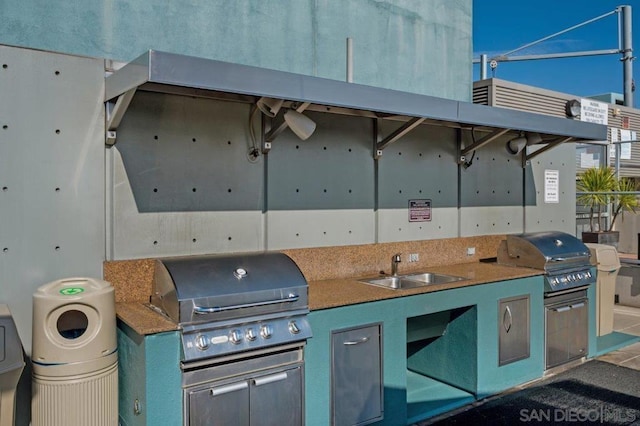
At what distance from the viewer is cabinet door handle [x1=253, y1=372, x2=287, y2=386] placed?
8.70ft

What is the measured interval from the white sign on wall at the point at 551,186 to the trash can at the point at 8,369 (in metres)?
5.18

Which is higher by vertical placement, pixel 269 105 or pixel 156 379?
pixel 269 105

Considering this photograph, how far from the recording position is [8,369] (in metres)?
2.26

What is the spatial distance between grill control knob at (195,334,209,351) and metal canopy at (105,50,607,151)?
122cm

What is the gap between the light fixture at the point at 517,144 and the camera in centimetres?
502

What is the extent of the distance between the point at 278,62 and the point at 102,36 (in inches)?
54.2

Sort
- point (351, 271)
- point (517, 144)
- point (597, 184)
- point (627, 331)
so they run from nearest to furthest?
point (351, 271), point (517, 144), point (627, 331), point (597, 184)

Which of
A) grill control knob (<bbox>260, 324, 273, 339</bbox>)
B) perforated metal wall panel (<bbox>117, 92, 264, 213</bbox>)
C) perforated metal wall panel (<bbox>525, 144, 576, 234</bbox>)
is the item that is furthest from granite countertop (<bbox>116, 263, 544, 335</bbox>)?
perforated metal wall panel (<bbox>525, 144, 576, 234</bbox>)

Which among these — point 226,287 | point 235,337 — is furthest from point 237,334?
point 226,287

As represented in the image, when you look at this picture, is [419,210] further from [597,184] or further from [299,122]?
[597,184]

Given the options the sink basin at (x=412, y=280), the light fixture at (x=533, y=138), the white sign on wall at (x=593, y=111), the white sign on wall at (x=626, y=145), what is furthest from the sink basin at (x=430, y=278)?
the white sign on wall at (x=626, y=145)

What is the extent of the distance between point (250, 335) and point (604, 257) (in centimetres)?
426

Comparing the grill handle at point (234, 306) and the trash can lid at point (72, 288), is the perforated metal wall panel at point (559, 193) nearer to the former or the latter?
the grill handle at point (234, 306)

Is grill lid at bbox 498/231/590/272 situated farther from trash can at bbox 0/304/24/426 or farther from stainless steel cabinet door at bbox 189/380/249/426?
trash can at bbox 0/304/24/426
